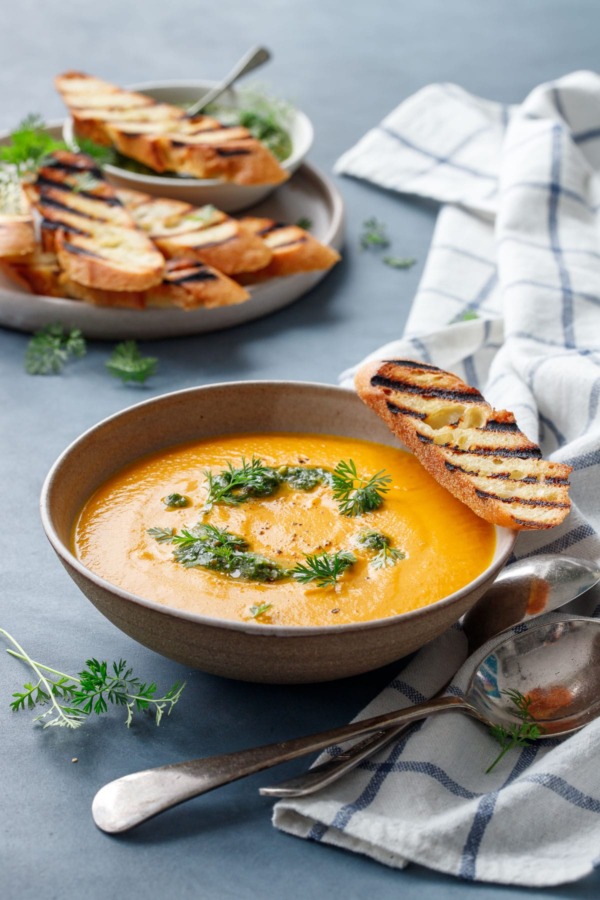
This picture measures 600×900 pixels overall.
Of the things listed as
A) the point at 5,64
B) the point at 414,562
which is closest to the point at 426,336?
the point at 414,562

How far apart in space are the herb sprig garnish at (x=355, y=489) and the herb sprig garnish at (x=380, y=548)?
84 millimetres

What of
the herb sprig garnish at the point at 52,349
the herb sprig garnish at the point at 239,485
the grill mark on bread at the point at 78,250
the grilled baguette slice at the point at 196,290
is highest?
the herb sprig garnish at the point at 239,485

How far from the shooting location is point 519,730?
6.33ft

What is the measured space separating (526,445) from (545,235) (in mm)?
1391

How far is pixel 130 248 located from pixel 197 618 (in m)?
1.75

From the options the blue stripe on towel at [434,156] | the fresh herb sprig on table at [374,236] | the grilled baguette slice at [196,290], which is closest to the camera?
the grilled baguette slice at [196,290]

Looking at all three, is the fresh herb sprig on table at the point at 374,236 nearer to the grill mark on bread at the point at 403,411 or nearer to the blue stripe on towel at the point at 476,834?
the grill mark on bread at the point at 403,411

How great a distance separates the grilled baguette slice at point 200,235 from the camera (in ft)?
10.7

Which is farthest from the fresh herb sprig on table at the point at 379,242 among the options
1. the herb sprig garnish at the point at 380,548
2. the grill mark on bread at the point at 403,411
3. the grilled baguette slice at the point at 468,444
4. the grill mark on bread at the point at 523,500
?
the herb sprig garnish at the point at 380,548

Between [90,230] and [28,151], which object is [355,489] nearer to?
[90,230]

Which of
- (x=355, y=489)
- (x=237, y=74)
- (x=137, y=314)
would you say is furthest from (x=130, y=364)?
(x=237, y=74)

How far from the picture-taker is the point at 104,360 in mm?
3164

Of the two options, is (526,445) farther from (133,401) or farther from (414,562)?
(133,401)

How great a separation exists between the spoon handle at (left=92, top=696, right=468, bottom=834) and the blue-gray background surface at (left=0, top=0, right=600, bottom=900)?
0.13 feet
